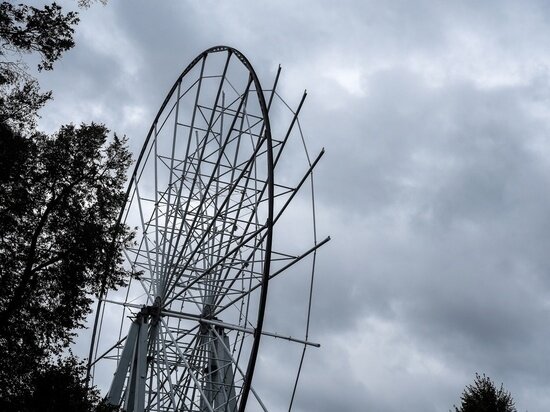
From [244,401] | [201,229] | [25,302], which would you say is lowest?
[244,401]

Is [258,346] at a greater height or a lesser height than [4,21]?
lesser

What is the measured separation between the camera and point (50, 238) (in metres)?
21.5

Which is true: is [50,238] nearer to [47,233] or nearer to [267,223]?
[47,233]

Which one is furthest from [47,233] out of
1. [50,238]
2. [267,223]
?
[267,223]

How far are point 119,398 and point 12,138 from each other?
27.9 feet

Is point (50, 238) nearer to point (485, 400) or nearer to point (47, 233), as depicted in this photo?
point (47, 233)

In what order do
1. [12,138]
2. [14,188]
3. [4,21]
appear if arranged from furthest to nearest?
[14,188], [12,138], [4,21]

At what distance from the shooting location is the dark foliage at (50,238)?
61.0ft

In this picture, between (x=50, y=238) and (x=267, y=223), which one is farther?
(x=50, y=238)

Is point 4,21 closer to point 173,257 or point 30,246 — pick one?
point 30,246

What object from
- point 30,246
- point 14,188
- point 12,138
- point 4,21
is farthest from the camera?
point 30,246

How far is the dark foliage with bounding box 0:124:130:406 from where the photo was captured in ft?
61.0

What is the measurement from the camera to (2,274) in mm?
19109

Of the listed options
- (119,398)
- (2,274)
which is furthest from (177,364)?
(2,274)
